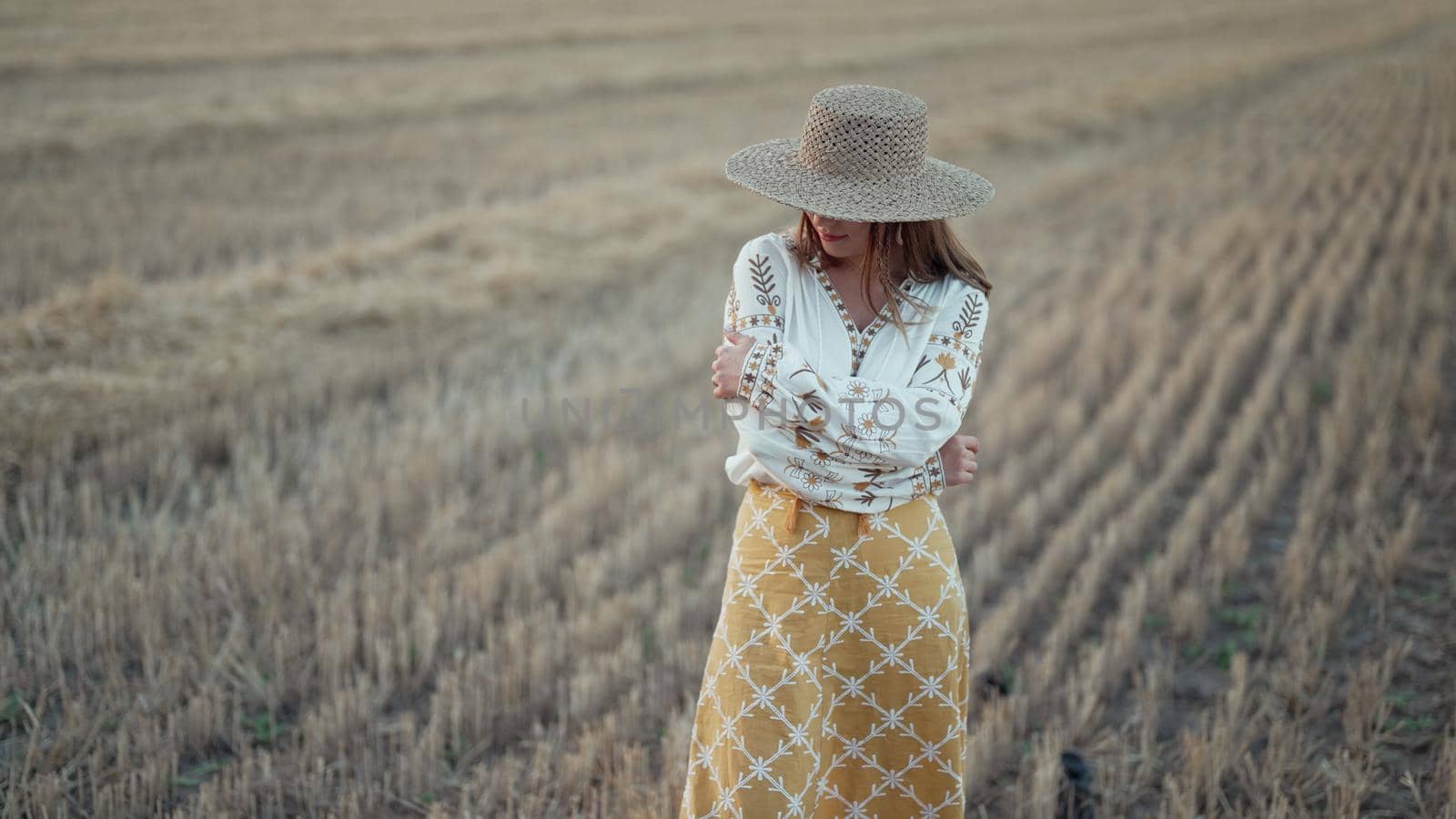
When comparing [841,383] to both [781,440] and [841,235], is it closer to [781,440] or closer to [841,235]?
[781,440]

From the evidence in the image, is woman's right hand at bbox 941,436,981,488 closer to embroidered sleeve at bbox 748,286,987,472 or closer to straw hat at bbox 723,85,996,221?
embroidered sleeve at bbox 748,286,987,472

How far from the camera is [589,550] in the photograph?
4.17 metres

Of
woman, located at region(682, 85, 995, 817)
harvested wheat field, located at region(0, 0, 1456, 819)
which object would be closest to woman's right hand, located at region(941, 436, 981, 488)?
woman, located at region(682, 85, 995, 817)

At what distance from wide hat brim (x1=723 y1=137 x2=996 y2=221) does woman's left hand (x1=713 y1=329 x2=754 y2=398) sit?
28 centimetres

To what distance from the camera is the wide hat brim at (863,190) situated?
6.56ft

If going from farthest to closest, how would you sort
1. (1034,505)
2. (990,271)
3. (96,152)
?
(96,152), (990,271), (1034,505)

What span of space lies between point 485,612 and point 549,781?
916 millimetres

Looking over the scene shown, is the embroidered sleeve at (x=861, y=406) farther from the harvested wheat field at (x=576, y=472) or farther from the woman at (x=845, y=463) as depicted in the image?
the harvested wheat field at (x=576, y=472)

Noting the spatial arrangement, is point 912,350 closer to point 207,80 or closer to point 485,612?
point 485,612

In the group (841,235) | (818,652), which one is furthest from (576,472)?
(841,235)

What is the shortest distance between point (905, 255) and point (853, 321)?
172mm

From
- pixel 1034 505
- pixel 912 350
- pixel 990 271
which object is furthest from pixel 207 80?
pixel 912 350

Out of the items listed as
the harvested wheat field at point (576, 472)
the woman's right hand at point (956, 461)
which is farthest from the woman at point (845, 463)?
the harvested wheat field at point (576, 472)

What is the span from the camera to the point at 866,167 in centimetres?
208
